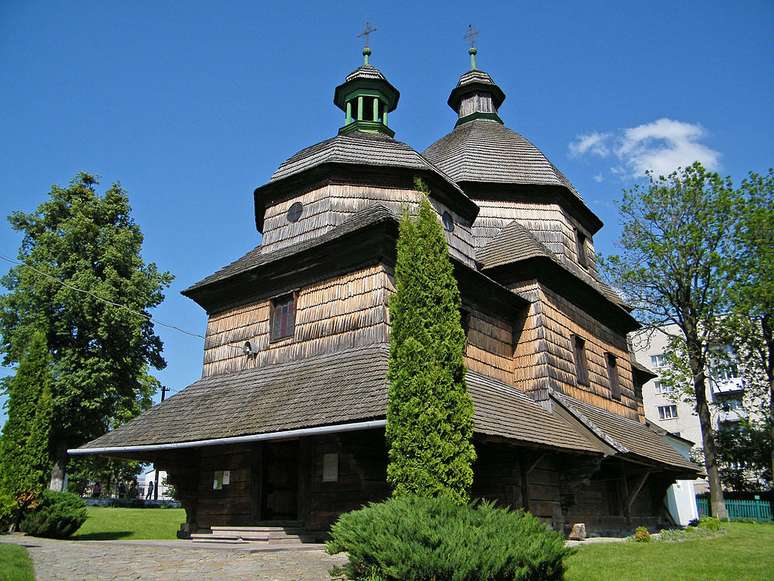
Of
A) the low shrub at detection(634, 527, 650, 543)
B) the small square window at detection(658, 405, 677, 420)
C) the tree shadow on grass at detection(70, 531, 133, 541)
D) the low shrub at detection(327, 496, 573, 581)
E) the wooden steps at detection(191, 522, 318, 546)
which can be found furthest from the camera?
the small square window at detection(658, 405, 677, 420)

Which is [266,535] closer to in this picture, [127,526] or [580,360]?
[580,360]

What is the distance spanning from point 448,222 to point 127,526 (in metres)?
13.3

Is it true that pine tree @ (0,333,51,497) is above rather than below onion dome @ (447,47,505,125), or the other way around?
below

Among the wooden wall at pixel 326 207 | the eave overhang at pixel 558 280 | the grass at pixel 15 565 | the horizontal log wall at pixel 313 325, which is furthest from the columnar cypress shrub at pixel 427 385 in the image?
the eave overhang at pixel 558 280

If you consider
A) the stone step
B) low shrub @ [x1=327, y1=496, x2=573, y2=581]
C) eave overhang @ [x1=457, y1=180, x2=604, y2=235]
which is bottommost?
the stone step

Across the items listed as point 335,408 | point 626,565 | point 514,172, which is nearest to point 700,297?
point 514,172

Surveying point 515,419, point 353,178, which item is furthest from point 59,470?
point 515,419

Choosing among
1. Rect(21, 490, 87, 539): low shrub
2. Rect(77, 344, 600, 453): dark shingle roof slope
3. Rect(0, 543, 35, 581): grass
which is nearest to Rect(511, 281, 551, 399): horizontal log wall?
Rect(77, 344, 600, 453): dark shingle roof slope

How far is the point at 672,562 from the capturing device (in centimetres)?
919

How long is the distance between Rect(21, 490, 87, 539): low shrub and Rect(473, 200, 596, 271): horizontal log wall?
40.3 feet

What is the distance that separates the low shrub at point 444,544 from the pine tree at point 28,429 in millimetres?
10170

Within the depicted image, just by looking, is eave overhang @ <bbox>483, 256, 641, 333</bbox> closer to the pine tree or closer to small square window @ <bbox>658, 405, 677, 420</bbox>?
the pine tree

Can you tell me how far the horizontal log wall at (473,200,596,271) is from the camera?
59.0 feet

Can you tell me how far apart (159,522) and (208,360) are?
873cm
